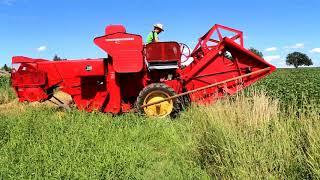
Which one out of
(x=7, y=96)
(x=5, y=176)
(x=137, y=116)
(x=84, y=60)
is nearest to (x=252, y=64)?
(x=137, y=116)

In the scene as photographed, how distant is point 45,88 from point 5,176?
18.3 feet

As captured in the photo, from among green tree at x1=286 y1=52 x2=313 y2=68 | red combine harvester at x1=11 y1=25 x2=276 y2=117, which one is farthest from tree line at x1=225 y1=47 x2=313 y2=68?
red combine harvester at x1=11 y1=25 x2=276 y2=117

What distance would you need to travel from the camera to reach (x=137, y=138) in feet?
27.1

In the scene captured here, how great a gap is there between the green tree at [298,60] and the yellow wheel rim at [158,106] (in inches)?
4511

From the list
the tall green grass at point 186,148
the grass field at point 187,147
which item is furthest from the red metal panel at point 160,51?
the tall green grass at point 186,148

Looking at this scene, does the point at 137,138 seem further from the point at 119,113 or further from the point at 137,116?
Result: the point at 119,113

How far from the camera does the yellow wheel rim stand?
35.7 ft

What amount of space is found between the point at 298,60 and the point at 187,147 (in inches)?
4799

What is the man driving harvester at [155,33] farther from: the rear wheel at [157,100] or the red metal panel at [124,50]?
the rear wheel at [157,100]

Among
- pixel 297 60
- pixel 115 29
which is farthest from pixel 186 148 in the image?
pixel 297 60

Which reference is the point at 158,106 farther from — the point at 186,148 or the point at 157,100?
the point at 186,148

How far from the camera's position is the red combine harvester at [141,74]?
1091 centimetres

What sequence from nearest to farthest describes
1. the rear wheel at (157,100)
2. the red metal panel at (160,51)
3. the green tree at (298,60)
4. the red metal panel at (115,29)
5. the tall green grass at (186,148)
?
the tall green grass at (186,148) → the rear wheel at (157,100) → the red metal panel at (160,51) → the red metal panel at (115,29) → the green tree at (298,60)

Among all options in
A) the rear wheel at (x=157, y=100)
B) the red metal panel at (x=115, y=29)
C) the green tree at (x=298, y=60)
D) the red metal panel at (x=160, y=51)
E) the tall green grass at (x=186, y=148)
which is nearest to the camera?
the tall green grass at (x=186, y=148)
